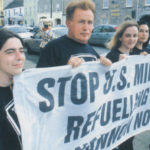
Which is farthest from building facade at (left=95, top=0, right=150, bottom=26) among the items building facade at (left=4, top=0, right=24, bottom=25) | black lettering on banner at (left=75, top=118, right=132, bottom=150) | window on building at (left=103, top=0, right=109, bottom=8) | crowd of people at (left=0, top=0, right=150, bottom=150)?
building facade at (left=4, top=0, right=24, bottom=25)

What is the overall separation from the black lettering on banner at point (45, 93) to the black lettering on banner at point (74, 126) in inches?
9.3

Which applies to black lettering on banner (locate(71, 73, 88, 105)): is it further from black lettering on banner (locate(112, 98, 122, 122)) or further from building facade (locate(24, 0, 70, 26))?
building facade (locate(24, 0, 70, 26))

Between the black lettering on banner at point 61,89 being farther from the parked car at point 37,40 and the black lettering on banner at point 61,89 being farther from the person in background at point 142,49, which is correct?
the parked car at point 37,40

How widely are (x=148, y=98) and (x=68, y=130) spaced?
125cm

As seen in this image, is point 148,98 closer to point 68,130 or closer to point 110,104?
point 110,104

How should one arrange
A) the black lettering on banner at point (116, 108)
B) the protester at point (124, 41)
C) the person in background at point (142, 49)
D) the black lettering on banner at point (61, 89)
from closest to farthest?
1. the black lettering on banner at point (61, 89)
2. the black lettering on banner at point (116, 108)
3. the protester at point (124, 41)
4. the person in background at point (142, 49)

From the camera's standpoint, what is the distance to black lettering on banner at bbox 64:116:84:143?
183 cm

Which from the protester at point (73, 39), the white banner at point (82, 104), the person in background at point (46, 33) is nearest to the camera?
the white banner at point (82, 104)

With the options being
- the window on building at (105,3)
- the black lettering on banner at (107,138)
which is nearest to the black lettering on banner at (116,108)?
the black lettering on banner at (107,138)

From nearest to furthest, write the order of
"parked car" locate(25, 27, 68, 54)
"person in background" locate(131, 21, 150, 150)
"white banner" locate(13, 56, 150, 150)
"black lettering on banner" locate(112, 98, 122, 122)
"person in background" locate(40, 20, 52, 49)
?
"white banner" locate(13, 56, 150, 150) < "black lettering on banner" locate(112, 98, 122, 122) < "person in background" locate(131, 21, 150, 150) < "person in background" locate(40, 20, 52, 49) < "parked car" locate(25, 27, 68, 54)

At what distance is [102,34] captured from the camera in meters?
14.4

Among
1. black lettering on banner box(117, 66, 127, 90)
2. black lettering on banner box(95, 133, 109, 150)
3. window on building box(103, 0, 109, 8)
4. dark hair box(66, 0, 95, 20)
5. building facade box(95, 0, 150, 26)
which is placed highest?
window on building box(103, 0, 109, 8)

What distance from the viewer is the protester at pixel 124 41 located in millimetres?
2602

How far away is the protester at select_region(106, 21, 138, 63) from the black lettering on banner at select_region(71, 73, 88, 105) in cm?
77
